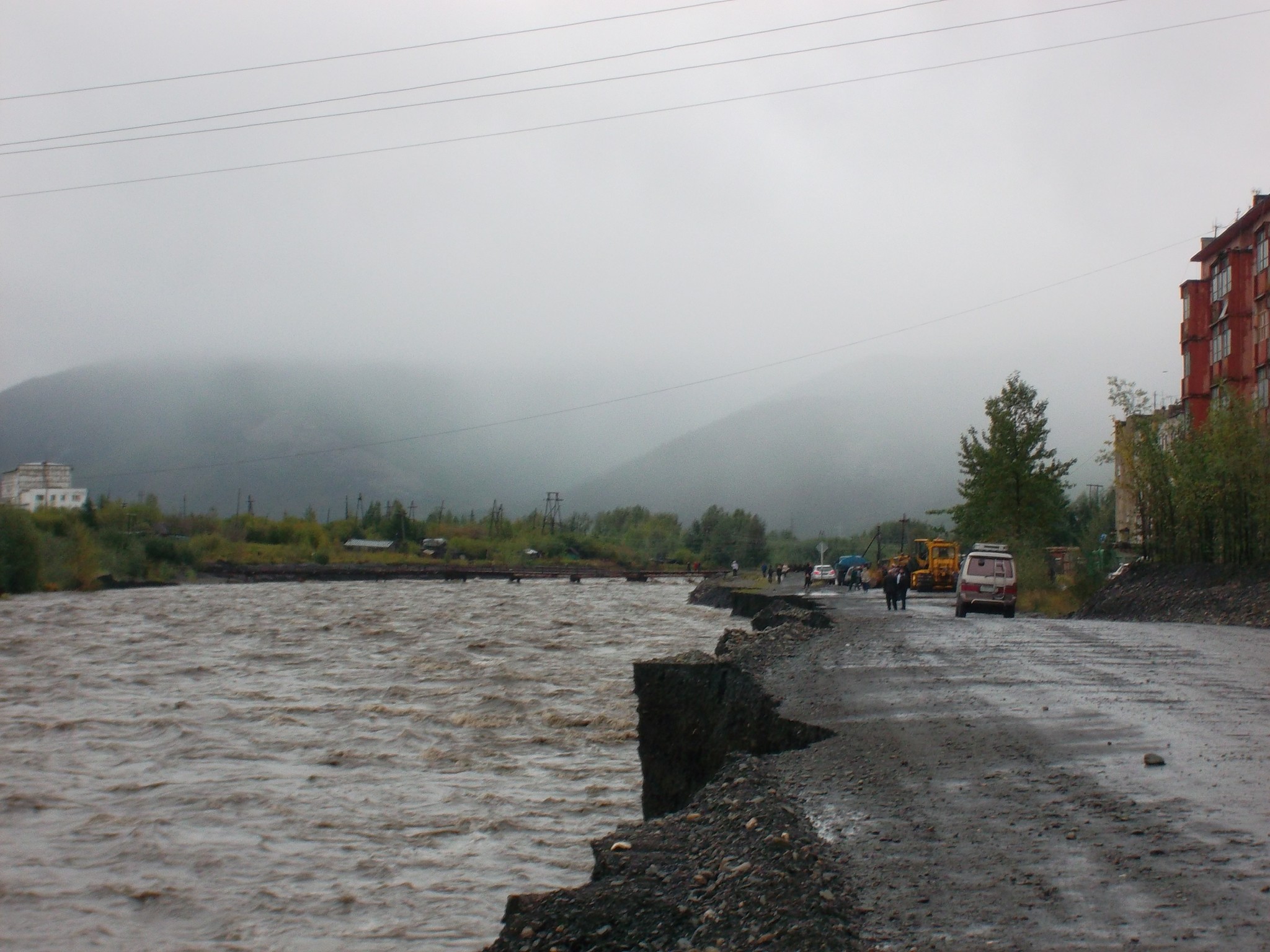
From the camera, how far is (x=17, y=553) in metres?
78.6

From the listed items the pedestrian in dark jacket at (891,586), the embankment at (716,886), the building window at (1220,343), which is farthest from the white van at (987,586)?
the building window at (1220,343)

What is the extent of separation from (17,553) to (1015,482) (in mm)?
66731

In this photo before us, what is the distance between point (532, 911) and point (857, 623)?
23.1 metres

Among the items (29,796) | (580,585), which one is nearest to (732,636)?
(29,796)

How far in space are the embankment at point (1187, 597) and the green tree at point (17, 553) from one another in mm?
70633

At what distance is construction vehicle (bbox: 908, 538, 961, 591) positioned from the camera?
6231 centimetres

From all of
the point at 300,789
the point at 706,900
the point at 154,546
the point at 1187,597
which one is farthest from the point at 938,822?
the point at 154,546

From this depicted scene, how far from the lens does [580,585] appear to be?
123125 millimetres

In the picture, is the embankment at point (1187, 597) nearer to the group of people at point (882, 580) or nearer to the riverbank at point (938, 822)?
the group of people at point (882, 580)

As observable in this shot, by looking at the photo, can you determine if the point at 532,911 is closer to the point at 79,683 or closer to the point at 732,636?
the point at 732,636

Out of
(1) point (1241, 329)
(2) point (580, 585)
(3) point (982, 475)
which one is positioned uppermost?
(1) point (1241, 329)

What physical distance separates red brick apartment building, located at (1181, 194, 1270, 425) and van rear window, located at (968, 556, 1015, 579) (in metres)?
19.5

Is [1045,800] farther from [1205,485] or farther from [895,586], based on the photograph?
[1205,485]

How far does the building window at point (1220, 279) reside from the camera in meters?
56.9
